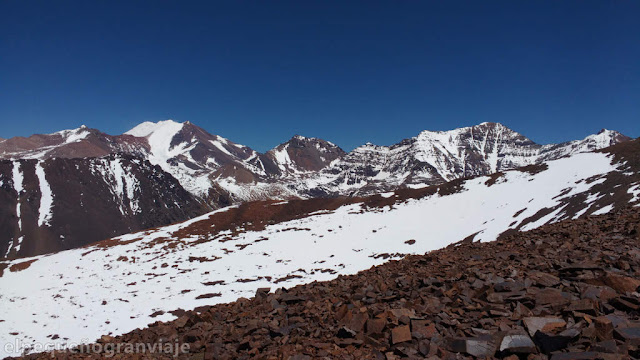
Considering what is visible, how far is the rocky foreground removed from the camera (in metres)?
6.57

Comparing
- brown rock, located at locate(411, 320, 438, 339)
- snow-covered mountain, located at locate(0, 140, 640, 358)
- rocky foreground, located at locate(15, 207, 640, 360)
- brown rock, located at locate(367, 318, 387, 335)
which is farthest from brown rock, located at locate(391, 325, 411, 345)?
snow-covered mountain, located at locate(0, 140, 640, 358)

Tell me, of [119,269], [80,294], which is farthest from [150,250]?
[80,294]

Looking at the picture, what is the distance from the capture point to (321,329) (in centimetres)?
959

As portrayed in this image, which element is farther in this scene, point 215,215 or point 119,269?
point 215,215

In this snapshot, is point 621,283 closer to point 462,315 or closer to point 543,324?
point 543,324

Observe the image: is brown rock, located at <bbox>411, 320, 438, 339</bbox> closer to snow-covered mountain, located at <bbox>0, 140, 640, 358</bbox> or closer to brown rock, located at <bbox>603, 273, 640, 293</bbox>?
brown rock, located at <bbox>603, 273, 640, 293</bbox>

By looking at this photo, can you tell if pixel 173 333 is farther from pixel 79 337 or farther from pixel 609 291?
pixel 79 337

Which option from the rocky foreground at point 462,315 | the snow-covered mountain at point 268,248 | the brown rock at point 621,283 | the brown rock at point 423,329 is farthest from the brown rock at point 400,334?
the snow-covered mountain at point 268,248

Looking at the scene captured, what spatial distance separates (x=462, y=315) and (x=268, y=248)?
4413 centimetres

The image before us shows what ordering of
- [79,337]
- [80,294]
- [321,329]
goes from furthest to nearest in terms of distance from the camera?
[80,294] < [79,337] < [321,329]

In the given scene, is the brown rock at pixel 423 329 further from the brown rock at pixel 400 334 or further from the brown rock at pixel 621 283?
the brown rock at pixel 621 283

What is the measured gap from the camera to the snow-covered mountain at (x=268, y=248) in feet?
101

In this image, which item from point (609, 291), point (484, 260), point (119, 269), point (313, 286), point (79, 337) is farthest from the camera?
point (119, 269)

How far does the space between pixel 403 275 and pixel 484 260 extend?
11.4 ft
